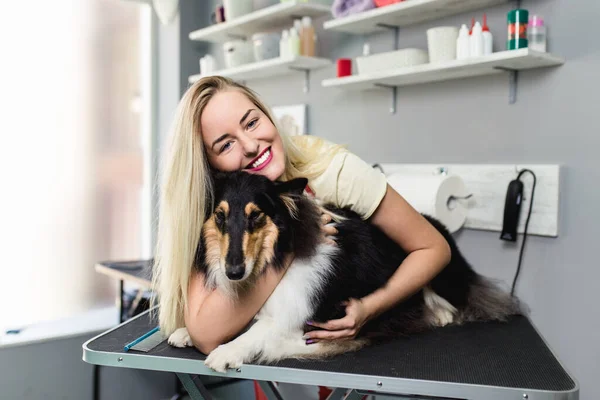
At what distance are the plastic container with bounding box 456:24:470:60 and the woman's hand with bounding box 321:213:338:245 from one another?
3.28 ft

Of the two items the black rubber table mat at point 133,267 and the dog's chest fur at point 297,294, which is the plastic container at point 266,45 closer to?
the black rubber table mat at point 133,267

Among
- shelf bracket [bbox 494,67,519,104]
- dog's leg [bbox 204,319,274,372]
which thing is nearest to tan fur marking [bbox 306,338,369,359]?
dog's leg [bbox 204,319,274,372]

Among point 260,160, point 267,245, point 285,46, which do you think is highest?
point 285,46

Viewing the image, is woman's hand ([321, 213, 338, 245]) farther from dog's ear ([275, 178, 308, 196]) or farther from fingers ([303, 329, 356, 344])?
fingers ([303, 329, 356, 344])

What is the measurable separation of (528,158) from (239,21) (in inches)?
70.8

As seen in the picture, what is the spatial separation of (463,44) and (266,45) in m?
1.24

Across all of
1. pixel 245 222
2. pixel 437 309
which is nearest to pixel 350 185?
pixel 245 222

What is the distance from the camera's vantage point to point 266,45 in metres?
3.01

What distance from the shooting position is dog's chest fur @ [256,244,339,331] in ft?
4.50

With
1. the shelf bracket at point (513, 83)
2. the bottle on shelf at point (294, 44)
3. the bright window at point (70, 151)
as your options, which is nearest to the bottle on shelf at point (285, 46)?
the bottle on shelf at point (294, 44)

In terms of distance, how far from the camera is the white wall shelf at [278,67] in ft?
9.39

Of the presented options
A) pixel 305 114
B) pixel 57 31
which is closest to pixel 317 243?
pixel 305 114

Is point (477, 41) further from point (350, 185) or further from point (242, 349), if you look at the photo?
point (242, 349)

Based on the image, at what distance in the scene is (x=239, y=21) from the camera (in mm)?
3143
